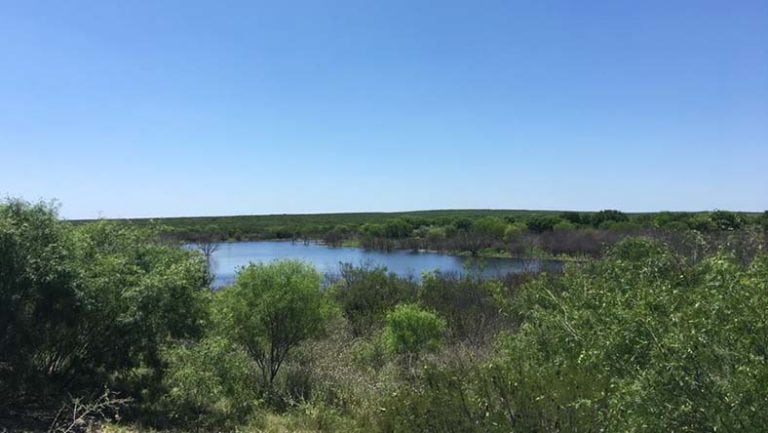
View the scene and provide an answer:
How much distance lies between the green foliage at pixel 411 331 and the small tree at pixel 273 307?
2.46m

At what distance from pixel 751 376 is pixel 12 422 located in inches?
359

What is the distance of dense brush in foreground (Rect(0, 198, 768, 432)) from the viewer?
347 cm

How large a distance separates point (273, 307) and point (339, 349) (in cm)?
490

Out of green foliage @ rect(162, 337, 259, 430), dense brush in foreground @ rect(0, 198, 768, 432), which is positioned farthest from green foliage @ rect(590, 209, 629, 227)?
green foliage @ rect(162, 337, 259, 430)

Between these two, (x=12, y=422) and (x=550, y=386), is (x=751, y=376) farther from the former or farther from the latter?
(x=12, y=422)

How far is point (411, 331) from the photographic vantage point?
51.3 feet

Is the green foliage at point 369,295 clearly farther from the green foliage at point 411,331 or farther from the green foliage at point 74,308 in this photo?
the green foliage at point 74,308

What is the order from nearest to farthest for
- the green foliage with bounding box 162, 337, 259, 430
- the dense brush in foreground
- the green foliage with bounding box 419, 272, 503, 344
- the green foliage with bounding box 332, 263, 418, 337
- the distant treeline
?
the dense brush in foreground → the green foliage with bounding box 162, 337, 259, 430 → the green foliage with bounding box 419, 272, 503, 344 → the green foliage with bounding box 332, 263, 418, 337 → the distant treeline

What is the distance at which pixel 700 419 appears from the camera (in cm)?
325

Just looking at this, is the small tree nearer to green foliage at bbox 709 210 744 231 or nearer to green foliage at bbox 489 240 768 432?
green foliage at bbox 709 210 744 231

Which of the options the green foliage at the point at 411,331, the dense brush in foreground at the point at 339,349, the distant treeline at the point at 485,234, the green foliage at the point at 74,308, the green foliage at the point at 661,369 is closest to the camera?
the green foliage at the point at 661,369

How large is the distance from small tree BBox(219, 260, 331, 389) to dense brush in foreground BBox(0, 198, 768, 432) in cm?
3

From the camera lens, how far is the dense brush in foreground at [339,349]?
137 inches

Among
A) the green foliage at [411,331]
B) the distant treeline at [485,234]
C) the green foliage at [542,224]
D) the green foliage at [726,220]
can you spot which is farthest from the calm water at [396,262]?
the green foliage at [542,224]
